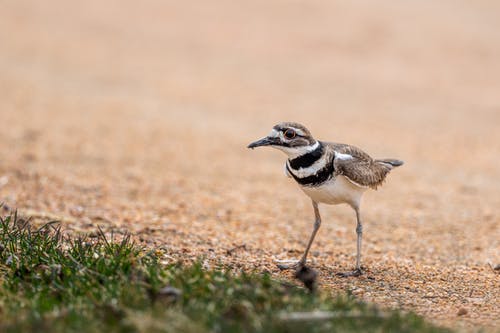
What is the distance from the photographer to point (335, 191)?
19.8 ft

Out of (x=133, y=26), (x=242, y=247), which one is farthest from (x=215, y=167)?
(x=133, y=26)

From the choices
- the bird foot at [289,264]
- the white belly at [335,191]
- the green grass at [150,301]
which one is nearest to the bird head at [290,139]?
the white belly at [335,191]

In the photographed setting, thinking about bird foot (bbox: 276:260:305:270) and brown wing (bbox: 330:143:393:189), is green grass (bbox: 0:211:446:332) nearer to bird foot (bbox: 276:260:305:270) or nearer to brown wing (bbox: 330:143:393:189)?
bird foot (bbox: 276:260:305:270)

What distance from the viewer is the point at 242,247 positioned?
685cm

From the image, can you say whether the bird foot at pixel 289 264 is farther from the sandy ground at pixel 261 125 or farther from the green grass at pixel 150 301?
the green grass at pixel 150 301

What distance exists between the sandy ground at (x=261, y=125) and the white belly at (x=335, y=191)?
0.66 m

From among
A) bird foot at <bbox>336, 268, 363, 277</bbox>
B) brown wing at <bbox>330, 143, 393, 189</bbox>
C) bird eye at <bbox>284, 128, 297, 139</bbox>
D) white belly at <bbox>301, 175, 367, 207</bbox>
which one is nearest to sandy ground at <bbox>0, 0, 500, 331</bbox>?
bird foot at <bbox>336, 268, 363, 277</bbox>

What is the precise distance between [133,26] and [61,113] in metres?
10.7

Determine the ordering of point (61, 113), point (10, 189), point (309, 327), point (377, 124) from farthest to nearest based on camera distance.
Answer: point (377, 124) < point (61, 113) < point (10, 189) < point (309, 327)

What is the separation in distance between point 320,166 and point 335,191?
0.28 m

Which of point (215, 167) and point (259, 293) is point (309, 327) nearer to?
point (259, 293)

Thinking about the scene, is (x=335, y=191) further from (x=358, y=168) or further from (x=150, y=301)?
(x=150, y=301)

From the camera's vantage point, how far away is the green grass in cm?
376

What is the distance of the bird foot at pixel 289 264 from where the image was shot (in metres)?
6.08
